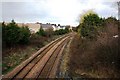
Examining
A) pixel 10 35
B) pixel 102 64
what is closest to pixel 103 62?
pixel 102 64

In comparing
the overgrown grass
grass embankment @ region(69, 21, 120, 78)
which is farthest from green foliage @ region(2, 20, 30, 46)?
the overgrown grass

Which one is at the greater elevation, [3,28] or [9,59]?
[3,28]

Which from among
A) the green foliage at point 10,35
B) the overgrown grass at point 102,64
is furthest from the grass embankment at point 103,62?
the green foliage at point 10,35

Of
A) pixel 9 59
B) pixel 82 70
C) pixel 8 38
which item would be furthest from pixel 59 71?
pixel 8 38

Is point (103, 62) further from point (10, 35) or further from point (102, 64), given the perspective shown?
point (10, 35)

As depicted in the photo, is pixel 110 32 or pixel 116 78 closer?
pixel 116 78

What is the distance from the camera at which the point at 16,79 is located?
639 inches

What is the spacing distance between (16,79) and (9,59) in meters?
9.37

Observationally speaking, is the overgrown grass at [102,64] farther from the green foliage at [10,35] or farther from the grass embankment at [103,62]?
the green foliage at [10,35]

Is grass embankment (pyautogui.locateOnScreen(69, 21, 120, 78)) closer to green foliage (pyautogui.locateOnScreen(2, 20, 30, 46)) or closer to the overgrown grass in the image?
the overgrown grass

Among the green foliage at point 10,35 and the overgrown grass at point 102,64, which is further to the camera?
the green foliage at point 10,35

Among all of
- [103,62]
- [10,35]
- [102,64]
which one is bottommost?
[102,64]

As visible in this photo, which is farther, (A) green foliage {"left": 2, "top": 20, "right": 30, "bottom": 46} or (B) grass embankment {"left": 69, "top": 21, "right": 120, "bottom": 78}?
(A) green foliage {"left": 2, "top": 20, "right": 30, "bottom": 46}

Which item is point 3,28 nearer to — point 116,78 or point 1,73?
point 1,73
